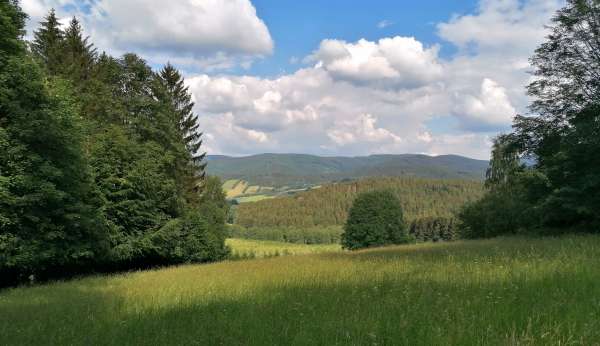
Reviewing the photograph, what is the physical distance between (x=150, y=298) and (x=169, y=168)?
30.7 m

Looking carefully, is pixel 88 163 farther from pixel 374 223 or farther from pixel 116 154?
pixel 374 223

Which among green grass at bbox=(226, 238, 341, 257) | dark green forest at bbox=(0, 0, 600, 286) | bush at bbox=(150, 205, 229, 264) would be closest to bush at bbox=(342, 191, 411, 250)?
green grass at bbox=(226, 238, 341, 257)

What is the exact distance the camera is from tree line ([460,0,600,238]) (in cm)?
2202

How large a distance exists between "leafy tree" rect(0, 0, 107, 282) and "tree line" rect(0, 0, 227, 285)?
0.17 feet

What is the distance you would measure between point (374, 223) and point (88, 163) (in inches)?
2139

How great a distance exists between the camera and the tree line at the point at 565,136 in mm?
22016

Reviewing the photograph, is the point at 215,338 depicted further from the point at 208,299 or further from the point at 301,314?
the point at 208,299

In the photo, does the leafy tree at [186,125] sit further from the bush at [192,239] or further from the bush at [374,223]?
the bush at [374,223]

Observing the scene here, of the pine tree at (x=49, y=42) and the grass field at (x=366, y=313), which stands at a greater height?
the pine tree at (x=49, y=42)

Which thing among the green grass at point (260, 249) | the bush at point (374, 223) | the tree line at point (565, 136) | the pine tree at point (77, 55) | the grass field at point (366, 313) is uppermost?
the pine tree at point (77, 55)

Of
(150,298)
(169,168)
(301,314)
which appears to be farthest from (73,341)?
(169,168)

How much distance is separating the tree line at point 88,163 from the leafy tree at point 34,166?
0.05 meters

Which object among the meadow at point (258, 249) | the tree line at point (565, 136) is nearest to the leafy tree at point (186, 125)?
the meadow at point (258, 249)

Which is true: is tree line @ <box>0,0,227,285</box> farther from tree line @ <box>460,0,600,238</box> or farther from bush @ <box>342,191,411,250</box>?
bush @ <box>342,191,411,250</box>
